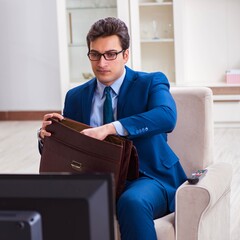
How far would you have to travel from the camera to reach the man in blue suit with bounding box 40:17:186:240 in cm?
232

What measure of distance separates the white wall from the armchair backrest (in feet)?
14.3

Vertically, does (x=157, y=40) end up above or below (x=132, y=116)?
above

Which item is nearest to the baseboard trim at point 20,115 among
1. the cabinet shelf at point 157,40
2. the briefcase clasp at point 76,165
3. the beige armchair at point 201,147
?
the cabinet shelf at point 157,40

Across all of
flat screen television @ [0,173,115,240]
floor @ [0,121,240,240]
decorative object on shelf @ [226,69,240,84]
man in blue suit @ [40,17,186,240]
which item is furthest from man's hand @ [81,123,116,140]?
decorative object on shelf @ [226,69,240,84]

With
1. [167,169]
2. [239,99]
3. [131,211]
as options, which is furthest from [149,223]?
[239,99]

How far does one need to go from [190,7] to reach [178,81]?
75 cm

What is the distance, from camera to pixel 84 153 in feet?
7.25

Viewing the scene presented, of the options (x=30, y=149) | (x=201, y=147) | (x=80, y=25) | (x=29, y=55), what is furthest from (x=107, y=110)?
(x=29, y=55)

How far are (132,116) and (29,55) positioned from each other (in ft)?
15.6

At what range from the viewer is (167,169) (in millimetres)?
2525

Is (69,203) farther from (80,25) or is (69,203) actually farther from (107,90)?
(80,25)

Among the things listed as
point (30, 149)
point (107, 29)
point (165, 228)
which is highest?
point (107, 29)

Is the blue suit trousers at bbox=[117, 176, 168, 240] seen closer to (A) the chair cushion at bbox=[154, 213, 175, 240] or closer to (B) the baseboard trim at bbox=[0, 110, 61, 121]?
(A) the chair cushion at bbox=[154, 213, 175, 240]

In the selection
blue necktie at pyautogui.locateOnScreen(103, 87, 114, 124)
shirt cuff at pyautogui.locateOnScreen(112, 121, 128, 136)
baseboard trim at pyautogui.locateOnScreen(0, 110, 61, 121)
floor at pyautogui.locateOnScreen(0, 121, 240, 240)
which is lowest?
floor at pyautogui.locateOnScreen(0, 121, 240, 240)
